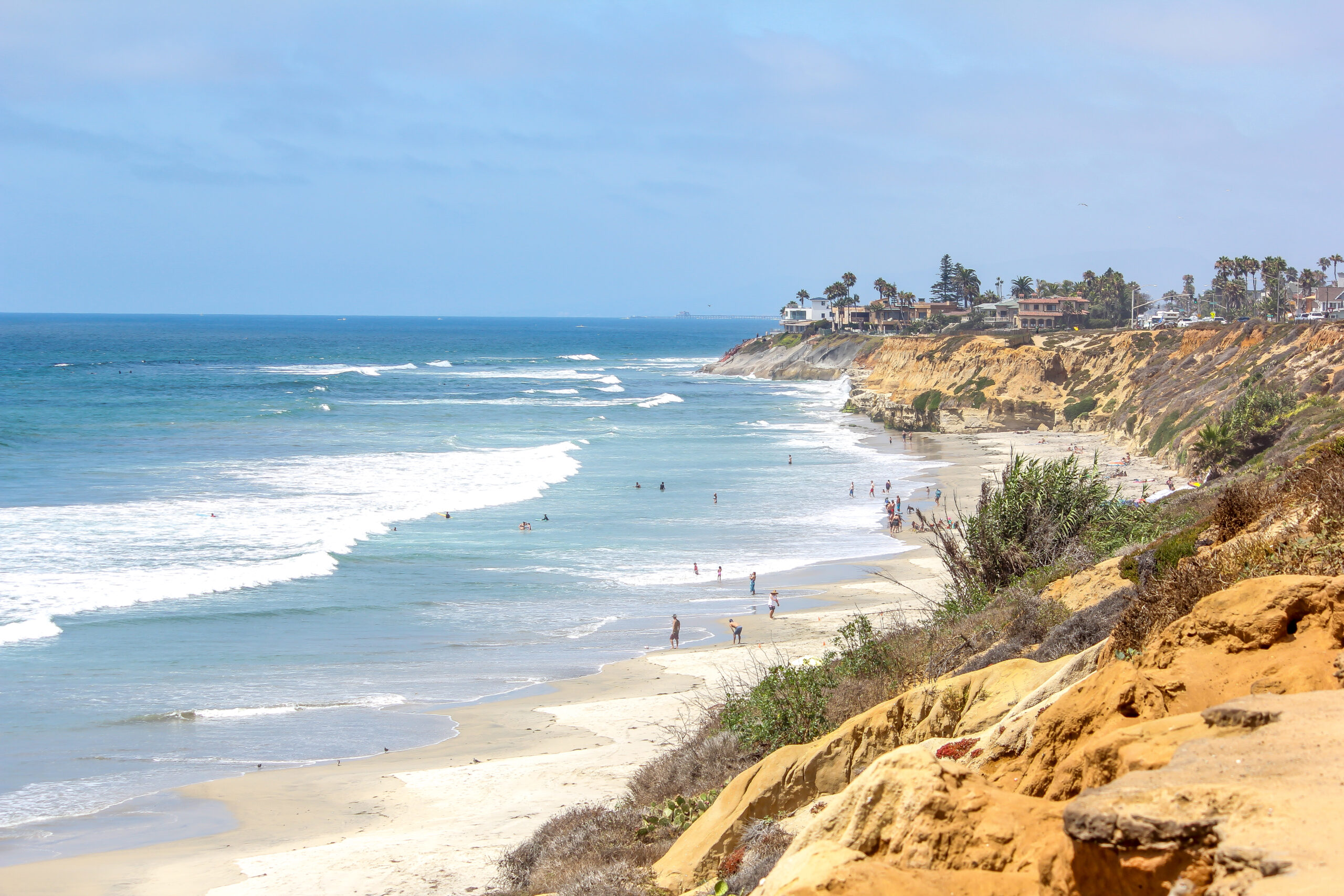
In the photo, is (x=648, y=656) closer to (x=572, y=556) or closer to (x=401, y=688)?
(x=401, y=688)

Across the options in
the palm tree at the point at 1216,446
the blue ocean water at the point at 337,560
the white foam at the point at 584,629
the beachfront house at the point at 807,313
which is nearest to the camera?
the blue ocean water at the point at 337,560

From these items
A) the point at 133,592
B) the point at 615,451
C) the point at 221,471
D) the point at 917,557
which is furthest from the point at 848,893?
the point at 615,451

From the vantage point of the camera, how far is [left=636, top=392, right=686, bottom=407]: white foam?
284 ft

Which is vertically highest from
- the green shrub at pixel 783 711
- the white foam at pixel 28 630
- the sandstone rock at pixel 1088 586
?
the sandstone rock at pixel 1088 586

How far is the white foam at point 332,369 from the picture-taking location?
11488 cm

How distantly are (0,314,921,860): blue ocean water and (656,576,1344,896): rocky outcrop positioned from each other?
532 inches

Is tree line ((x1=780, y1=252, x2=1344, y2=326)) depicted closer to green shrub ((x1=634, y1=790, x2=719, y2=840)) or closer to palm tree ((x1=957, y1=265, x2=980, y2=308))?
palm tree ((x1=957, y1=265, x2=980, y2=308))

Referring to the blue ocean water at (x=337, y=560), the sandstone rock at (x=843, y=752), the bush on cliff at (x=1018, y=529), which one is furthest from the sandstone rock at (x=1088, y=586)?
the blue ocean water at (x=337, y=560)

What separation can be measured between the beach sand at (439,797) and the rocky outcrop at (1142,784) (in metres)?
7.33

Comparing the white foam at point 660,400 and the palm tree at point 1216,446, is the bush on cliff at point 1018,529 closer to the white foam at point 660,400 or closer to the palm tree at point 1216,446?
the palm tree at point 1216,446

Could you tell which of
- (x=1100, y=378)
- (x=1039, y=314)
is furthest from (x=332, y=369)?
(x=1100, y=378)

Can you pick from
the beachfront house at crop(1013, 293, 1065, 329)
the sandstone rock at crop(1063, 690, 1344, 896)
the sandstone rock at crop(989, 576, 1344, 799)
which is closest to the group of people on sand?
the sandstone rock at crop(989, 576, 1344, 799)

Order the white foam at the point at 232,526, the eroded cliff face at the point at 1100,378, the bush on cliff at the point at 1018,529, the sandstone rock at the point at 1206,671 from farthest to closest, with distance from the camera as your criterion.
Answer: the eroded cliff face at the point at 1100,378 < the white foam at the point at 232,526 < the bush on cliff at the point at 1018,529 < the sandstone rock at the point at 1206,671

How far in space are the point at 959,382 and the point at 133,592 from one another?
6134cm
